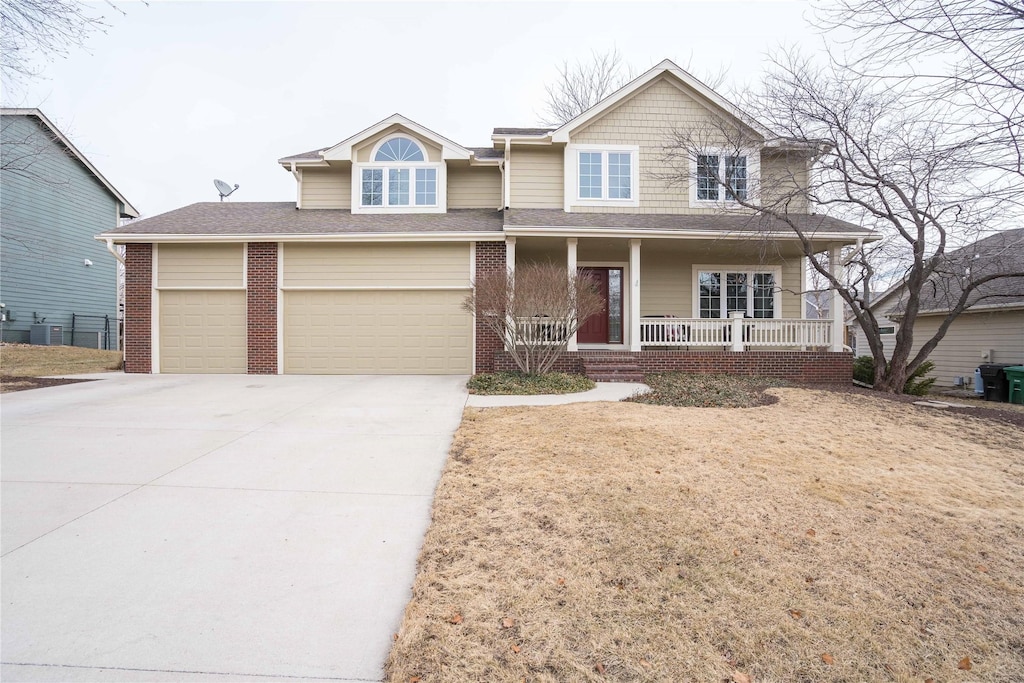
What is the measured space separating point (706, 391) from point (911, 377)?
211 inches

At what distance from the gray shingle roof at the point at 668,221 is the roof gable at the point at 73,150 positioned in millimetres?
12409

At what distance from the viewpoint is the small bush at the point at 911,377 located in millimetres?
10586

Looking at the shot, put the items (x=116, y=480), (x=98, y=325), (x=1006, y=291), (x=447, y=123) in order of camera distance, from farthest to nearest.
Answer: (x=447, y=123) < (x=98, y=325) < (x=1006, y=291) < (x=116, y=480)

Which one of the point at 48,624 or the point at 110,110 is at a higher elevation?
the point at 110,110

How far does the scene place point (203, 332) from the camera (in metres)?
11.6

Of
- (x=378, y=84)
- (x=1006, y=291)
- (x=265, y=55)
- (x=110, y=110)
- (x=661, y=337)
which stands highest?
(x=378, y=84)

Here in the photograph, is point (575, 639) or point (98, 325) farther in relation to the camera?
point (98, 325)

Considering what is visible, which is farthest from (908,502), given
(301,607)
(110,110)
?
(110,110)

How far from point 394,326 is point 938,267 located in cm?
1185

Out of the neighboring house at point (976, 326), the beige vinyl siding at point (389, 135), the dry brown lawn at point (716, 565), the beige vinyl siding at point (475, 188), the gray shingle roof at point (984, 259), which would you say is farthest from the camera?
the neighboring house at point (976, 326)

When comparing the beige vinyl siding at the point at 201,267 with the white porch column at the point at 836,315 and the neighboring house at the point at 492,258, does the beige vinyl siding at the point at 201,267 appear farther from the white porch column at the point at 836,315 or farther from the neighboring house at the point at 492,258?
the white porch column at the point at 836,315

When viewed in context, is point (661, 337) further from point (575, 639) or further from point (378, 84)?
point (378, 84)

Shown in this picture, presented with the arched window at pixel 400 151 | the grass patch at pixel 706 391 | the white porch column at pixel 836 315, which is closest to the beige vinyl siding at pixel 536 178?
the arched window at pixel 400 151

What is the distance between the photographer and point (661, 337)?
11.5 m
